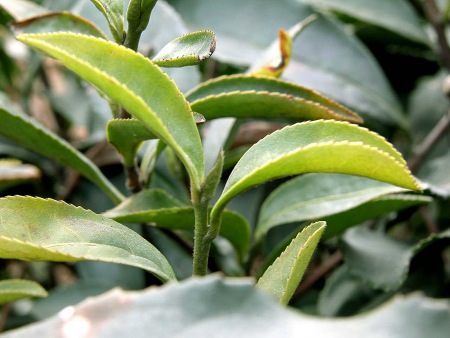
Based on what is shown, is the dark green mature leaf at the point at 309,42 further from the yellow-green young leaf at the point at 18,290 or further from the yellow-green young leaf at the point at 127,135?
the yellow-green young leaf at the point at 18,290

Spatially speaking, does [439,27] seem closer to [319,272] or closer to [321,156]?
[319,272]

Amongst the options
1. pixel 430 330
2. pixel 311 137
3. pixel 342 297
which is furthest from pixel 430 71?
pixel 430 330

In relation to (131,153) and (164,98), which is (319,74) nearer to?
(131,153)

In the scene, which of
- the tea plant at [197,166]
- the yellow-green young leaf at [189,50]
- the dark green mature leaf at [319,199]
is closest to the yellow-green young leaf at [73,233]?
the tea plant at [197,166]

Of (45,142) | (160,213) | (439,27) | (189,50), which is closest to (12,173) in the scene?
(45,142)

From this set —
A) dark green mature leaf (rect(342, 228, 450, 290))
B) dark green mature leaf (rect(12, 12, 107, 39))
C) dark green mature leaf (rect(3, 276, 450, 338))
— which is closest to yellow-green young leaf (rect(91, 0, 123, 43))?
dark green mature leaf (rect(12, 12, 107, 39))

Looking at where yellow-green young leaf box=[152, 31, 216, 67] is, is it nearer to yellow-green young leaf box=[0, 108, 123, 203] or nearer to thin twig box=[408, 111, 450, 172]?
yellow-green young leaf box=[0, 108, 123, 203]
